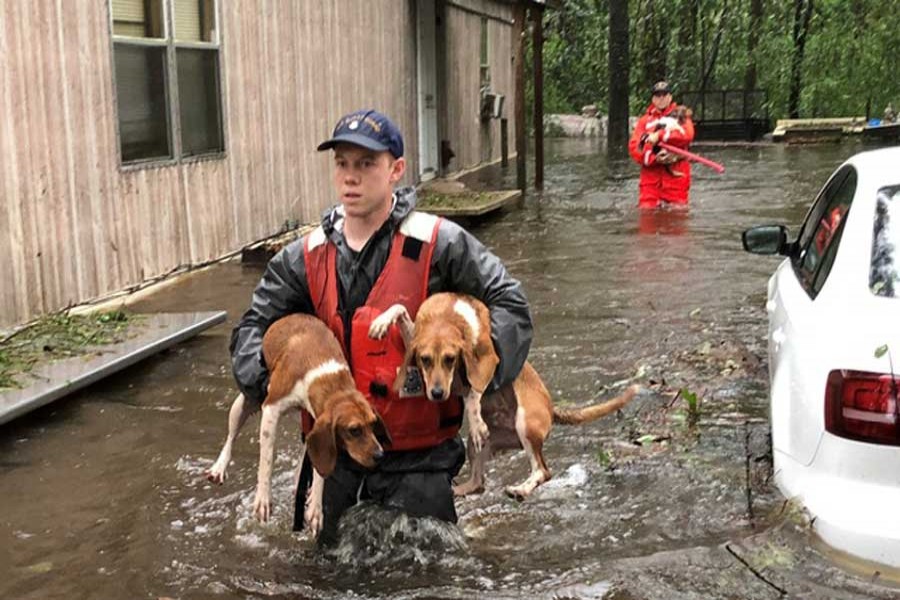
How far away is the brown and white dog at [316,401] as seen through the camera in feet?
Result: 11.8

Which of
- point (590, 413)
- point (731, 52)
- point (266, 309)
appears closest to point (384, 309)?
point (266, 309)

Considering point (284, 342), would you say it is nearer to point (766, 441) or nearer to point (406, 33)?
point (766, 441)

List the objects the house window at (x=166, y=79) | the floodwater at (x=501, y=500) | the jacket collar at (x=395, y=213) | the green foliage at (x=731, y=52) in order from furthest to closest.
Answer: the green foliage at (x=731, y=52), the house window at (x=166, y=79), the floodwater at (x=501, y=500), the jacket collar at (x=395, y=213)

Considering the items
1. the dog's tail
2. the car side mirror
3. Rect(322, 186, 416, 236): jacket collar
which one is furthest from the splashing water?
the car side mirror

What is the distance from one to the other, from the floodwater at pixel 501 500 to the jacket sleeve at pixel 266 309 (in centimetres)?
68

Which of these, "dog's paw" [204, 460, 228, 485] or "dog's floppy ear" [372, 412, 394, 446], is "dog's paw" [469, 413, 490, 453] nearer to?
"dog's floppy ear" [372, 412, 394, 446]

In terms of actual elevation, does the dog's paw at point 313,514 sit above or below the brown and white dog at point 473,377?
below

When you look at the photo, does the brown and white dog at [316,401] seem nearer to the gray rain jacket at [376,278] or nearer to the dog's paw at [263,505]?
the dog's paw at [263,505]

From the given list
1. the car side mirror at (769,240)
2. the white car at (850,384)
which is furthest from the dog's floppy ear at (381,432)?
the car side mirror at (769,240)

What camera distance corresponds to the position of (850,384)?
11.1 feet

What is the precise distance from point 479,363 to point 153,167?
685 centimetres

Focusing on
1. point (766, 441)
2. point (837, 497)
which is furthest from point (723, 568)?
point (766, 441)

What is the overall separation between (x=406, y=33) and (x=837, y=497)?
1474cm

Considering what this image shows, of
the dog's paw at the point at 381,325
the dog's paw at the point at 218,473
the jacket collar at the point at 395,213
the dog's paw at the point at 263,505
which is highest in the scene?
the jacket collar at the point at 395,213
